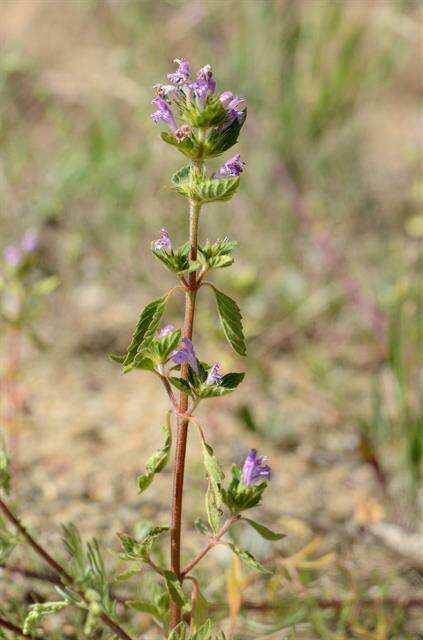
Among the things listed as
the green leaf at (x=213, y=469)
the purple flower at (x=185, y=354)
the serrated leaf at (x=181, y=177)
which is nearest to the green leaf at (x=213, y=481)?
the green leaf at (x=213, y=469)

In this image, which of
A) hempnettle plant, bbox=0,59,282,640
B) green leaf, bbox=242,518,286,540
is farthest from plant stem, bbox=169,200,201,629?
green leaf, bbox=242,518,286,540

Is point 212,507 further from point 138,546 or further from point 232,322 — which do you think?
point 232,322

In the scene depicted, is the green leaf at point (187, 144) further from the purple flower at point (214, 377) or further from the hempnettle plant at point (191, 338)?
the purple flower at point (214, 377)

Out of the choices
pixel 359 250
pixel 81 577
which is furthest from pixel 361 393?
pixel 81 577

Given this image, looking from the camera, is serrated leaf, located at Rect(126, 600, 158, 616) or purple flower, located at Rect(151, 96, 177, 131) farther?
serrated leaf, located at Rect(126, 600, 158, 616)

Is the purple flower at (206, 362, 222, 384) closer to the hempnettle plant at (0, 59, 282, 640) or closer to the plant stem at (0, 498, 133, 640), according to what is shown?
the hempnettle plant at (0, 59, 282, 640)

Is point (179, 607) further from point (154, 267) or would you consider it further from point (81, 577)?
point (154, 267)
